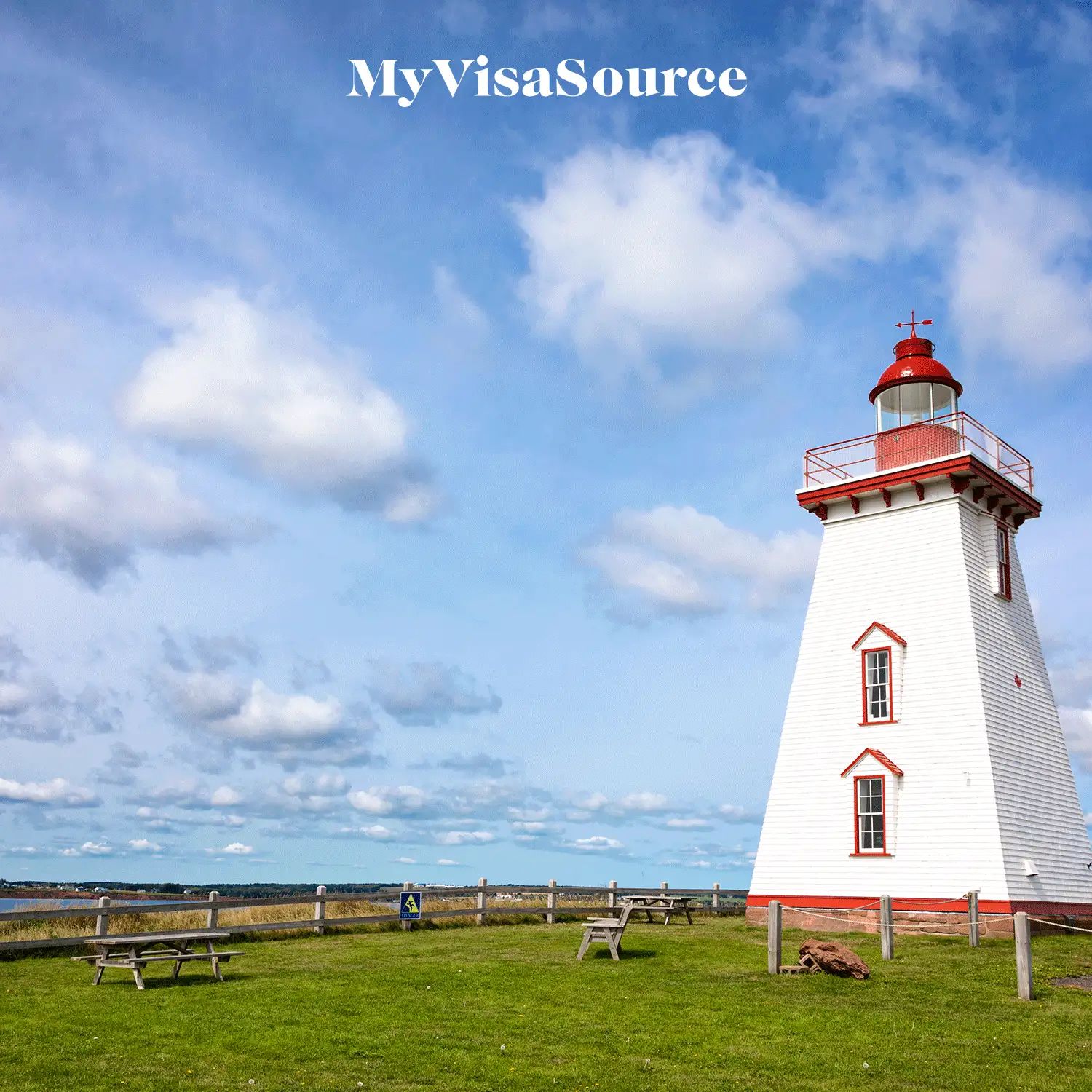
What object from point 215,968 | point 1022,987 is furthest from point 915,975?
point 215,968

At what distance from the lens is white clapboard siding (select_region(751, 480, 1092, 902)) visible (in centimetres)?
2427

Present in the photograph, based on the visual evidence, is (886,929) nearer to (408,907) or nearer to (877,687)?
(877,687)

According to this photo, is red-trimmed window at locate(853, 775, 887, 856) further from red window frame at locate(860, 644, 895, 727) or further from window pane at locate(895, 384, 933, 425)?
window pane at locate(895, 384, 933, 425)

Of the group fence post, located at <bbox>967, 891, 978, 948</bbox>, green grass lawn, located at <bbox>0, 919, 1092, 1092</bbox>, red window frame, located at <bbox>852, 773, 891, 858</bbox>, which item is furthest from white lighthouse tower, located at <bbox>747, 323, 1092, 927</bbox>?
green grass lawn, located at <bbox>0, 919, 1092, 1092</bbox>

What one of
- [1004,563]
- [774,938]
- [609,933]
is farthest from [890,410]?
[774,938]

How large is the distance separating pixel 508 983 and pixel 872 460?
58.4 feet

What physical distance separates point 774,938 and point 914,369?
1744 centimetres

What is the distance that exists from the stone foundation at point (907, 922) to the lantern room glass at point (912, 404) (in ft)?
40.7

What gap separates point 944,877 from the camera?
23.9 meters

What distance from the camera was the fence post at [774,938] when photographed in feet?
54.3

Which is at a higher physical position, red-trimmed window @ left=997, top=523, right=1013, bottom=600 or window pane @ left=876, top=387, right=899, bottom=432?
window pane @ left=876, top=387, right=899, bottom=432

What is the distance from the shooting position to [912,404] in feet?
94.8

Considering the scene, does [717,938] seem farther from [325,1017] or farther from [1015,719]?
[325,1017]

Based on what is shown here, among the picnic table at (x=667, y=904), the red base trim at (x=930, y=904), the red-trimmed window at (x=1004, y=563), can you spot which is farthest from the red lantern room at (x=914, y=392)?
the picnic table at (x=667, y=904)
